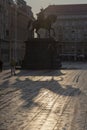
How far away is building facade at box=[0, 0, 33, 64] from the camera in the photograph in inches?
3465

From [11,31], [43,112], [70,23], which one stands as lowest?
[43,112]

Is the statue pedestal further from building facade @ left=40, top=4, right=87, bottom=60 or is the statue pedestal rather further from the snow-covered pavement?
building facade @ left=40, top=4, right=87, bottom=60

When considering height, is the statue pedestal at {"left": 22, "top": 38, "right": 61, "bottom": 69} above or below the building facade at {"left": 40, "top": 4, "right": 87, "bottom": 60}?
below

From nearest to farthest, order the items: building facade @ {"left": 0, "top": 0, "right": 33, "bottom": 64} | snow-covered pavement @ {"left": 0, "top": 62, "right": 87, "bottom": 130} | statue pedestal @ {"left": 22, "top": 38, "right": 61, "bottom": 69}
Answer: snow-covered pavement @ {"left": 0, "top": 62, "right": 87, "bottom": 130}, statue pedestal @ {"left": 22, "top": 38, "right": 61, "bottom": 69}, building facade @ {"left": 0, "top": 0, "right": 33, "bottom": 64}

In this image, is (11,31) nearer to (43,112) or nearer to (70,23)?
(70,23)

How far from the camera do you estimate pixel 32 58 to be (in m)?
49.6

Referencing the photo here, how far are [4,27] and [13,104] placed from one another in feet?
253

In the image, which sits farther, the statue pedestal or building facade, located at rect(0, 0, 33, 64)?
building facade, located at rect(0, 0, 33, 64)

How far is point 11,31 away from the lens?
321 feet

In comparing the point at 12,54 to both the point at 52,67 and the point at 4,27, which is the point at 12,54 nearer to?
the point at 4,27

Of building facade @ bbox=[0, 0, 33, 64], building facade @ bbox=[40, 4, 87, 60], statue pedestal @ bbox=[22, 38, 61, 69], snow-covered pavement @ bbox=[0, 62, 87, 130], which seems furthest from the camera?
building facade @ bbox=[40, 4, 87, 60]

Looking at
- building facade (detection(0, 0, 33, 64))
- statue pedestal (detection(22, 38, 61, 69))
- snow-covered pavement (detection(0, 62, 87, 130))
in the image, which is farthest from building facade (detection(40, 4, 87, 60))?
snow-covered pavement (detection(0, 62, 87, 130))

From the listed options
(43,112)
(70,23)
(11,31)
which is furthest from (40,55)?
(70,23)

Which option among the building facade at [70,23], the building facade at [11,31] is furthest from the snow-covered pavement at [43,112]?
the building facade at [70,23]
